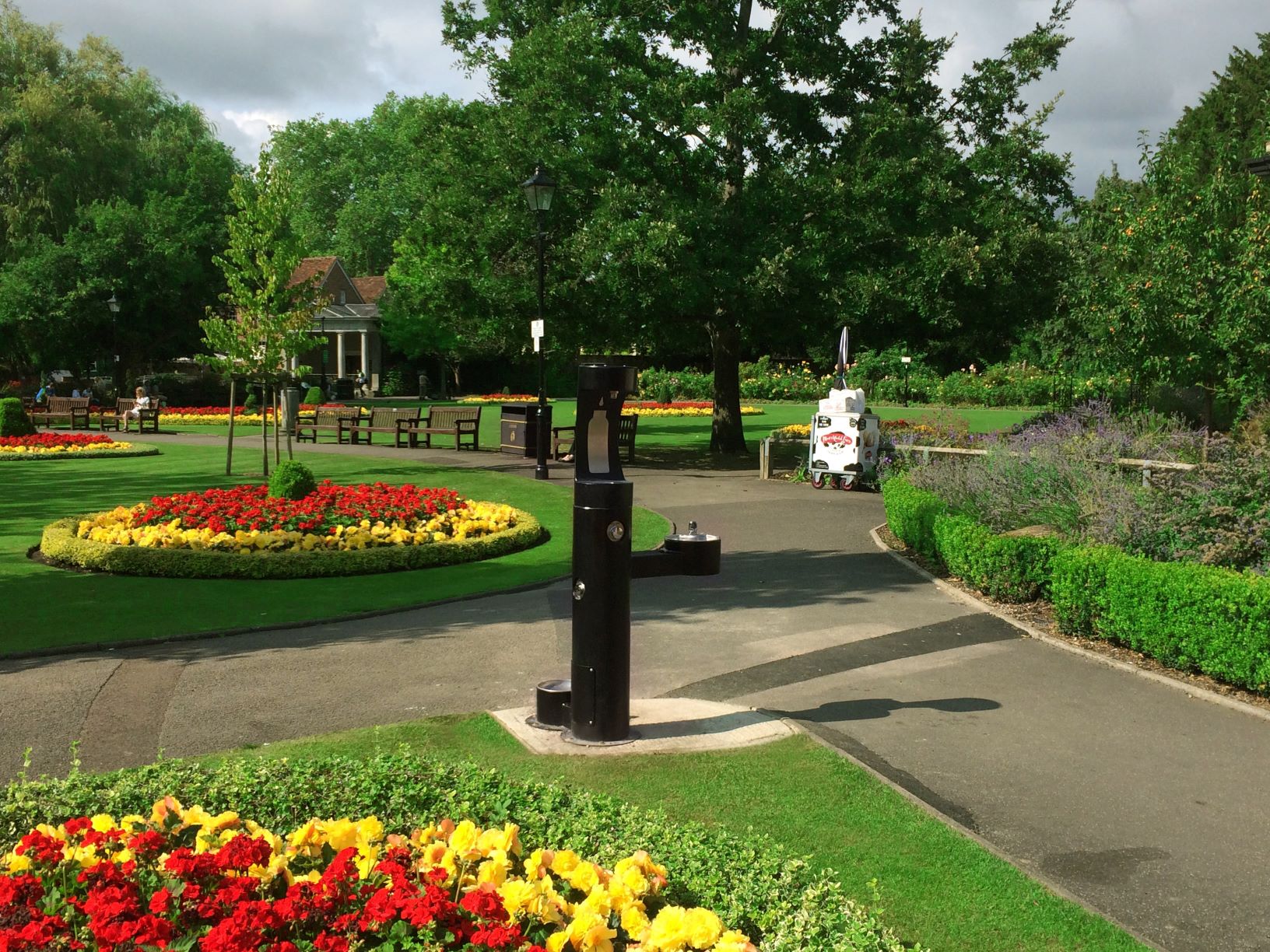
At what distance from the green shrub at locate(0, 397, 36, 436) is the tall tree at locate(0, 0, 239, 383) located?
14.3m

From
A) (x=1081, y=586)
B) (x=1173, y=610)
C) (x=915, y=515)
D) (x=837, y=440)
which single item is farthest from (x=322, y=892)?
(x=837, y=440)

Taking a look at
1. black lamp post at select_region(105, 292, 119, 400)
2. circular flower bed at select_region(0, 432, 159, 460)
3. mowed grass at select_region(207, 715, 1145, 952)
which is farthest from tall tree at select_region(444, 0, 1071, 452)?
black lamp post at select_region(105, 292, 119, 400)

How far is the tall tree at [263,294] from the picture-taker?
1708 centimetres

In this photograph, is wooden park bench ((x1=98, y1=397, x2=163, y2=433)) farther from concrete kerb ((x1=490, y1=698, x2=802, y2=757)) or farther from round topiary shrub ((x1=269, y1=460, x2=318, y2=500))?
concrete kerb ((x1=490, y1=698, x2=802, y2=757))

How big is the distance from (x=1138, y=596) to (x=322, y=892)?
250 inches

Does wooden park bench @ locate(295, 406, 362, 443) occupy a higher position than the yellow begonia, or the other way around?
wooden park bench @ locate(295, 406, 362, 443)

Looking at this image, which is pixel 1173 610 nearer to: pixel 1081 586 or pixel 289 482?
pixel 1081 586

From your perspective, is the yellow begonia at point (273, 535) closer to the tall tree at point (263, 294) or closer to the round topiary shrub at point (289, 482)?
the round topiary shrub at point (289, 482)

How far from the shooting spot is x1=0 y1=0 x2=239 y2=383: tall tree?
3825 centimetres

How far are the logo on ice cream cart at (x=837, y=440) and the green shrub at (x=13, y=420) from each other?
1831cm

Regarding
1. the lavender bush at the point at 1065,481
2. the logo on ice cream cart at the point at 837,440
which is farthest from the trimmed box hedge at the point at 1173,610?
the logo on ice cream cart at the point at 837,440

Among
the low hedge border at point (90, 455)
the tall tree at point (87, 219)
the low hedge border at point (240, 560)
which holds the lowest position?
the low hedge border at point (240, 560)

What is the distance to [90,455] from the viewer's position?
2377 centimetres

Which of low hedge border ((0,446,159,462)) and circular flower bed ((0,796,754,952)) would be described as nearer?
circular flower bed ((0,796,754,952))
